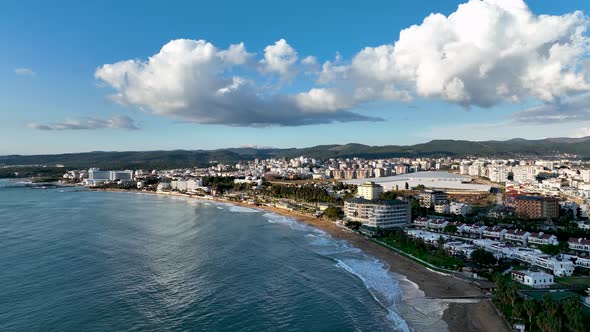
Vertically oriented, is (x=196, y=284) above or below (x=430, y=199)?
below

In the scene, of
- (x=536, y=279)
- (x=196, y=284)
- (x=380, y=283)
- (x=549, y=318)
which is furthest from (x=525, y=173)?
(x=196, y=284)

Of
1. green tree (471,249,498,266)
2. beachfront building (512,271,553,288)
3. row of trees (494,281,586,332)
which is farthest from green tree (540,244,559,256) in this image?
row of trees (494,281,586,332)

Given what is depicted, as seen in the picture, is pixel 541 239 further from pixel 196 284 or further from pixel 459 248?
pixel 196 284

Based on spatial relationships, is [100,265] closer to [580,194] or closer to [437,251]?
[437,251]

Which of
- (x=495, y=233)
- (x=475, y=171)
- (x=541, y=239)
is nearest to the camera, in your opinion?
(x=541, y=239)

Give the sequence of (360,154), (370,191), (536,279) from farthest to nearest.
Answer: (360,154), (370,191), (536,279)
